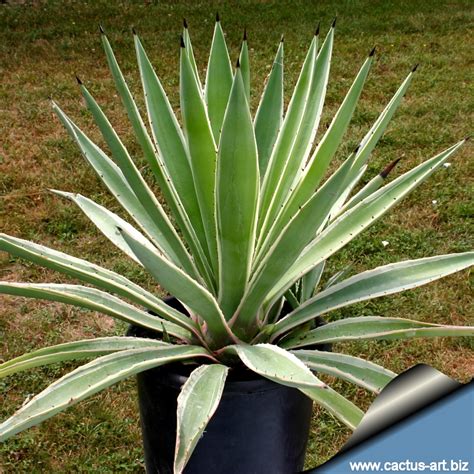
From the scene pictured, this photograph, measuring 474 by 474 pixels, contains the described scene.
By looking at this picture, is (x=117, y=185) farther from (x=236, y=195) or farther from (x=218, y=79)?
(x=236, y=195)

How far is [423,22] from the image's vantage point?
7.61 metres

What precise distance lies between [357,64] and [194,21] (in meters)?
2.01

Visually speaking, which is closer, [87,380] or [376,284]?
[87,380]

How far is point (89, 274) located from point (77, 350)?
→ 0.18 metres

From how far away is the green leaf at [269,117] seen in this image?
207cm

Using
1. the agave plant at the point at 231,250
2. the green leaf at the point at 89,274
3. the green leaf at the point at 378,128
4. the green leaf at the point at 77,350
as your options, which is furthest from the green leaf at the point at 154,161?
the green leaf at the point at 378,128

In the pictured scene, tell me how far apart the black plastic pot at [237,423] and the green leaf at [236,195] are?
236mm

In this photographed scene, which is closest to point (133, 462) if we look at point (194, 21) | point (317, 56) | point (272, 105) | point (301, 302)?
point (301, 302)

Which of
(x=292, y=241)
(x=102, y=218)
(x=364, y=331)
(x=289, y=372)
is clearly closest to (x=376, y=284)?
(x=364, y=331)

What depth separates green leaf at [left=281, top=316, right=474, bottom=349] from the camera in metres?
1.70

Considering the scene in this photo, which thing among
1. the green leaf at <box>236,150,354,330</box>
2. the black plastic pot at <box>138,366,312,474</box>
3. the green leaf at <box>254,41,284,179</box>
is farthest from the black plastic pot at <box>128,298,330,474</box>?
the green leaf at <box>254,41,284,179</box>

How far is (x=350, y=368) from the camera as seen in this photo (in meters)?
1.78

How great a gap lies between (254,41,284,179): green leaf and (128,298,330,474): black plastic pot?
594 millimetres

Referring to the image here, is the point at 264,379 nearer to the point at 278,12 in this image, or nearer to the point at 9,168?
the point at 9,168
